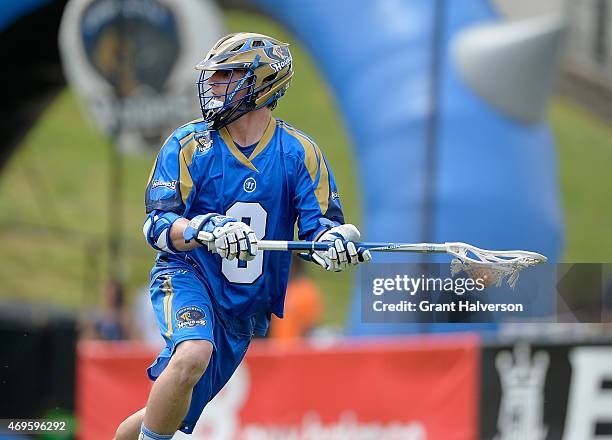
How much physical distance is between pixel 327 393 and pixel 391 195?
1408mm

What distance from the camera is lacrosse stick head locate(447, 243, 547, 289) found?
5391mm

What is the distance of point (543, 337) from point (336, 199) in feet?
10.1

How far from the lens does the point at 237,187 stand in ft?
17.4

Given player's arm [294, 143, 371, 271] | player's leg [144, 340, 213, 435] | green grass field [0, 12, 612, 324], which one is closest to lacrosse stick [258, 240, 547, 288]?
player's arm [294, 143, 371, 271]

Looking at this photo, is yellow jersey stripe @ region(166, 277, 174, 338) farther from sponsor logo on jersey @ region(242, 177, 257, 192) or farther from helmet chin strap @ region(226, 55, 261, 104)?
helmet chin strap @ region(226, 55, 261, 104)

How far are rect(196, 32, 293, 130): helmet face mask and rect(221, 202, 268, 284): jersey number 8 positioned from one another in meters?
0.35

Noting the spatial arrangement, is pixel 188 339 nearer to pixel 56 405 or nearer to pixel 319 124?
pixel 56 405

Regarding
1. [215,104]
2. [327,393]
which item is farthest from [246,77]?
[327,393]

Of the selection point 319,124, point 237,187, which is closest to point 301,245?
point 237,187

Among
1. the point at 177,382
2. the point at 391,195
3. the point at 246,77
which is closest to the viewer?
the point at 177,382

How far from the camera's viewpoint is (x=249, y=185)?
5312 millimetres

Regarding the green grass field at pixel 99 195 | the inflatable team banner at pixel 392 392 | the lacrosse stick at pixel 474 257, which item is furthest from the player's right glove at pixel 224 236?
the green grass field at pixel 99 195

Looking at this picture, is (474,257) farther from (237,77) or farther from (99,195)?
A: (99,195)

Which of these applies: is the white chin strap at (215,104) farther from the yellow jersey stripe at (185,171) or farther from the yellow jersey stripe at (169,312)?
the yellow jersey stripe at (169,312)
